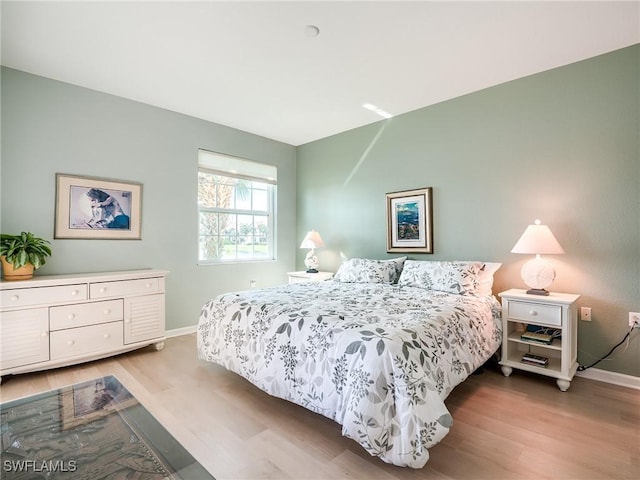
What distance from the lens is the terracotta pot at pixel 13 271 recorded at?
2580 mm

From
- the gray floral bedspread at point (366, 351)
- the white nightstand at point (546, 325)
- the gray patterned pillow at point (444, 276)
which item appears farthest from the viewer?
the gray patterned pillow at point (444, 276)

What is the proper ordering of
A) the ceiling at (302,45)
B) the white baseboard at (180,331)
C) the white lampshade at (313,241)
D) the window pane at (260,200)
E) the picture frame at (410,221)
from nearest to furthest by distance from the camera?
the ceiling at (302,45) < the picture frame at (410,221) < the white baseboard at (180,331) < the white lampshade at (313,241) < the window pane at (260,200)

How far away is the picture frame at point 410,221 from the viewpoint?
3547 mm

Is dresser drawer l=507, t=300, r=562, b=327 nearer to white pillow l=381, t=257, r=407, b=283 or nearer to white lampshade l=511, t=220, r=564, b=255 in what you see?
white lampshade l=511, t=220, r=564, b=255

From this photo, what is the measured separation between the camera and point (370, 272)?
3.43 m

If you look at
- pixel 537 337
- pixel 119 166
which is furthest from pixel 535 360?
pixel 119 166

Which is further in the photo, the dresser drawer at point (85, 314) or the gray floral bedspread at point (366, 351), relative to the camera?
the dresser drawer at point (85, 314)

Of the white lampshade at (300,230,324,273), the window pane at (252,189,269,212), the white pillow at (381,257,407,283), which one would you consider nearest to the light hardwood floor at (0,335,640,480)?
the white pillow at (381,257,407,283)

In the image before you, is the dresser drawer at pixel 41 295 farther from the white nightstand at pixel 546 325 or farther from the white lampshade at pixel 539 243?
the white lampshade at pixel 539 243

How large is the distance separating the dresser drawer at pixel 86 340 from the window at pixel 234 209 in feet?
4.21

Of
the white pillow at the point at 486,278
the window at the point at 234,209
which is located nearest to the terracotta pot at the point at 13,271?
the window at the point at 234,209

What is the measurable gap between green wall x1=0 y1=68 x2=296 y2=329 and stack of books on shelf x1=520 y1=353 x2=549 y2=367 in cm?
324

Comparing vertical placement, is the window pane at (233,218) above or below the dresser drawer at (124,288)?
above

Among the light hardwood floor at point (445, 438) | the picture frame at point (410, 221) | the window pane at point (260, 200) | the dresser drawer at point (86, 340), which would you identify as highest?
the window pane at point (260, 200)
